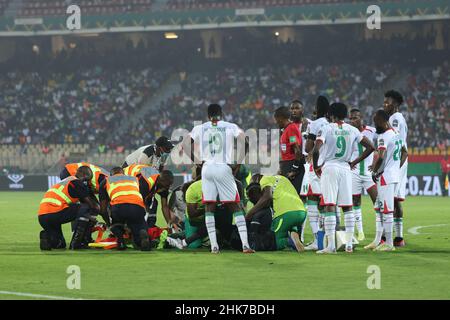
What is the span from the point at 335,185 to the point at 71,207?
413cm

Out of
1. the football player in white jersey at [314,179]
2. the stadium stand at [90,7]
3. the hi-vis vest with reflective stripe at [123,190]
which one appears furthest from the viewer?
the stadium stand at [90,7]

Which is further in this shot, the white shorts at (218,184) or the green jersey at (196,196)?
the green jersey at (196,196)

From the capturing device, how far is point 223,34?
169 ft

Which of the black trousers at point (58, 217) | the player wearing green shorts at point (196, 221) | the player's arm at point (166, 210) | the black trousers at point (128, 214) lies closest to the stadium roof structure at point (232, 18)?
the player's arm at point (166, 210)

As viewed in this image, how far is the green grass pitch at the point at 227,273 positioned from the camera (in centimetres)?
1013

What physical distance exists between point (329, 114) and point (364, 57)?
34.7 meters

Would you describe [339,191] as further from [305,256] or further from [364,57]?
[364,57]

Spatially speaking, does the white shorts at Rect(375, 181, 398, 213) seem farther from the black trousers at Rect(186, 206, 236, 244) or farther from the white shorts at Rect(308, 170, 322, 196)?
the black trousers at Rect(186, 206, 236, 244)

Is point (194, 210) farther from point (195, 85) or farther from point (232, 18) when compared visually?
point (195, 85)

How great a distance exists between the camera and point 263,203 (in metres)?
14.7

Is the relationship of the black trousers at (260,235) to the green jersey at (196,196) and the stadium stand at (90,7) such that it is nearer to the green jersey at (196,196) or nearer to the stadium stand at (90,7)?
the green jersey at (196,196)

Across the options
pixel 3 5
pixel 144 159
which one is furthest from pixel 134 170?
pixel 3 5

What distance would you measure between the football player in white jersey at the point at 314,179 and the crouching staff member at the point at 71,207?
11.1 ft
